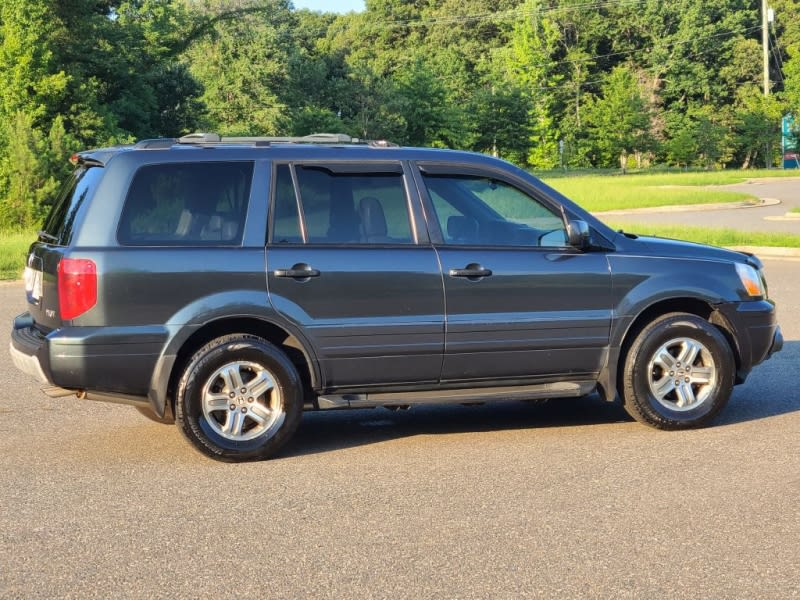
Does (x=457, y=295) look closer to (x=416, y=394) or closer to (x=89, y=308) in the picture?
(x=416, y=394)

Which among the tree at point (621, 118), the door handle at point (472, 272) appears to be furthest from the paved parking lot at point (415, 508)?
the tree at point (621, 118)

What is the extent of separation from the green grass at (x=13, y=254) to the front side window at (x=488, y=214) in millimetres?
12943

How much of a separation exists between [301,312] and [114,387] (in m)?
1.16

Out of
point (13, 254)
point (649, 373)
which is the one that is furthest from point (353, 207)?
point (13, 254)

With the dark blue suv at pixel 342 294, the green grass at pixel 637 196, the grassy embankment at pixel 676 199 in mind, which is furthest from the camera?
the green grass at pixel 637 196

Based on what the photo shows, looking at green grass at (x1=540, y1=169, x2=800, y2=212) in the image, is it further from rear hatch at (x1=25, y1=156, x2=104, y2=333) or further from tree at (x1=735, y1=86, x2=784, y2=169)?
rear hatch at (x1=25, y1=156, x2=104, y2=333)

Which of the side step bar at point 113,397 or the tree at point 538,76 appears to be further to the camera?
the tree at point 538,76

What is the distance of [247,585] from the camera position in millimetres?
4527

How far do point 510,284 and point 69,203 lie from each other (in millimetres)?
2782

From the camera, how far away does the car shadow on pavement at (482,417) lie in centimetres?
733

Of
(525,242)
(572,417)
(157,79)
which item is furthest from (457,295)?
(157,79)

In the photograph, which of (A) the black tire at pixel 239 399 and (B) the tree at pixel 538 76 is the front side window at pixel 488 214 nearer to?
(A) the black tire at pixel 239 399

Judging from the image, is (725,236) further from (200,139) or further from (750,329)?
(200,139)

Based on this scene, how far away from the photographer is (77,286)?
6.40 meters
